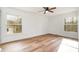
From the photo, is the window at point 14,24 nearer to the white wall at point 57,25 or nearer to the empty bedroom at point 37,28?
the empty bedroom at point 37,28

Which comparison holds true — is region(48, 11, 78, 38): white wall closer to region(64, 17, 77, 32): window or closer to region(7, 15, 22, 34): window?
region(64, 17, 77, 32): window

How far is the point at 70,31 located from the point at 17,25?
3.53 m

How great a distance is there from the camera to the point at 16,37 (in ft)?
14.3

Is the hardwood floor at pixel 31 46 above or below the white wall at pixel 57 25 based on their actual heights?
below

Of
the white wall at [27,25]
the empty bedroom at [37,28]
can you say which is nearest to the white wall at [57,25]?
the empty bedroom at [37,28]

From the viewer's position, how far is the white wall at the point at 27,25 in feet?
11.8

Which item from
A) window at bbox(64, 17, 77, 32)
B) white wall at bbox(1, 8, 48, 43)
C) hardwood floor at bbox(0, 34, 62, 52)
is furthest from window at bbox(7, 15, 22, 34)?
window at bbox(64, 17, 77, 32)

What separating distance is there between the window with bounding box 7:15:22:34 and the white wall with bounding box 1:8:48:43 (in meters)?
0.20

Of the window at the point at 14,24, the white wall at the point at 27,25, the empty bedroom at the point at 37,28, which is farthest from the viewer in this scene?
the window at the point at 14,24

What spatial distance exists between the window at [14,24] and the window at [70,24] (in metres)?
3.22
